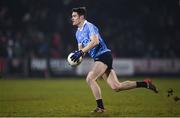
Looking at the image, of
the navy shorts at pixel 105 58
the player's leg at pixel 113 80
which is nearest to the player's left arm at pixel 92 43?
the navy shorts at pixel 105 58

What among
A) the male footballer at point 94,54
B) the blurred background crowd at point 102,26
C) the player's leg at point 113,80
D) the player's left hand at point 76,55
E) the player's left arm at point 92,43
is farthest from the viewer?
the blurred background crowd at point 102,26

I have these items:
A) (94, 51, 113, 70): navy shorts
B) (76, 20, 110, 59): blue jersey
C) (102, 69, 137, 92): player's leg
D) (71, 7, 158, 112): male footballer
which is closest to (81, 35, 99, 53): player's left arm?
(71, 7, 158, 112): male footballer

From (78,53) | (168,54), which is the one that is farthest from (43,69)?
(78,53)

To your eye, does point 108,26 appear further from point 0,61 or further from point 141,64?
point 0,61

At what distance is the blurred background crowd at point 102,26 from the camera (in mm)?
36469

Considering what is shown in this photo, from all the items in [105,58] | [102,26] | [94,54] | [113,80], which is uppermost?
[94,54]

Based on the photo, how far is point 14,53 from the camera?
35.1 m

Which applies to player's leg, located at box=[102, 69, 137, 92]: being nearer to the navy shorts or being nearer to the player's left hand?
→ the navy shorts

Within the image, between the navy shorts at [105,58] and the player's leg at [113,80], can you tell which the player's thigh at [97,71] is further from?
the player's leg at [113,80]

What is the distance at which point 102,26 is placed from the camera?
38594 mm

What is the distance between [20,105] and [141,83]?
11.9 ft

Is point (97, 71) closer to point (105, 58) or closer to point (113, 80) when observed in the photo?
point (105, 58)

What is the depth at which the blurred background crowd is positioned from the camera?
120ft

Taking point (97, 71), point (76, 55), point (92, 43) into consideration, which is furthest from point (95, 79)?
point (92, 43)
